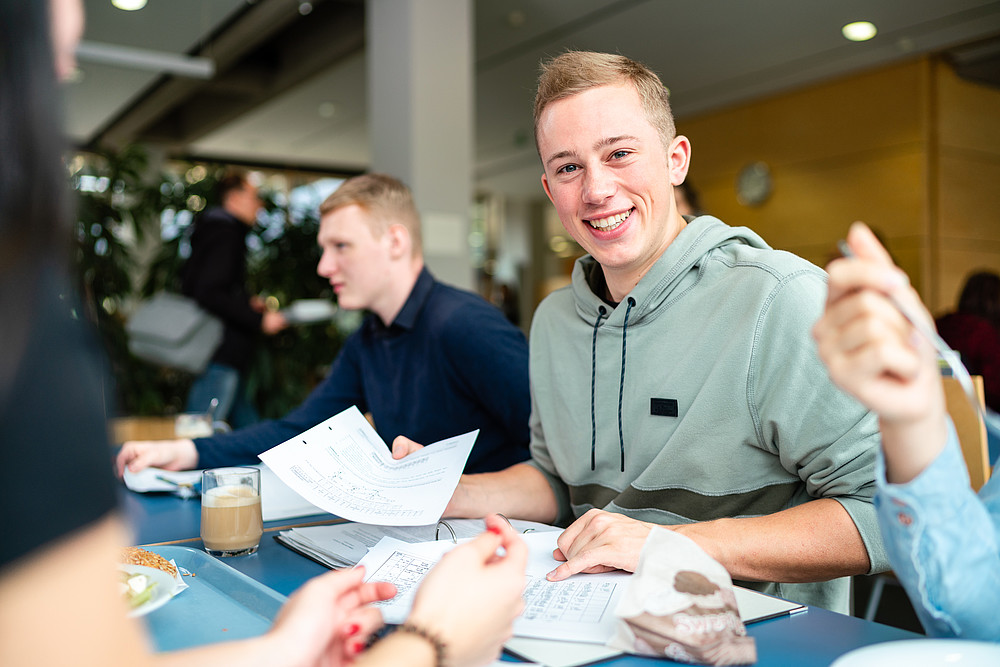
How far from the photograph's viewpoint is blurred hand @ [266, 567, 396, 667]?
0.58 meters

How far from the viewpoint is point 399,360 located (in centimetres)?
206

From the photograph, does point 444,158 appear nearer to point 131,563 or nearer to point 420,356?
point 420,356

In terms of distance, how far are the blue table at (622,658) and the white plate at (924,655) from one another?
9cm

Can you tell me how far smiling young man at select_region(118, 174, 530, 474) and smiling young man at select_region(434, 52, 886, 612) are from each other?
0.38 m

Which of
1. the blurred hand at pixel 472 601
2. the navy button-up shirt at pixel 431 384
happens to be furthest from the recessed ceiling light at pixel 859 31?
the blurred hand at pixel 472 601

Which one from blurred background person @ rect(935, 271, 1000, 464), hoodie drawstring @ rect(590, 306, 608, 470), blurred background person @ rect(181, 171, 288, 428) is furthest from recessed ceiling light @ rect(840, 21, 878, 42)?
hoodie drawstring @ rect(590, 306, 608, 470)

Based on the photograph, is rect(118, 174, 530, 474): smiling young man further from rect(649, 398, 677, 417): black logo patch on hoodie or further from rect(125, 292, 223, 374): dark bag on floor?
rect(125, 292, 223, 374): dark bag on floor

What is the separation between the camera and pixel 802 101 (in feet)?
20.0

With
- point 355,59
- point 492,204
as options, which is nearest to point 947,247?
point 355,59

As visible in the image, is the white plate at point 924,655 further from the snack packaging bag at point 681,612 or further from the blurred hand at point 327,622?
the blurred hand at point 327,622

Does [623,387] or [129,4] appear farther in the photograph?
[129,4]

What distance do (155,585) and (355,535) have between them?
35 cm

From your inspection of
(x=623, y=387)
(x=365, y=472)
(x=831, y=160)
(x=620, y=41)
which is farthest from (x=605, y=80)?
(x=831, y=160)

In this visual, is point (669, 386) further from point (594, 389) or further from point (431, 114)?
point (431, 114)
